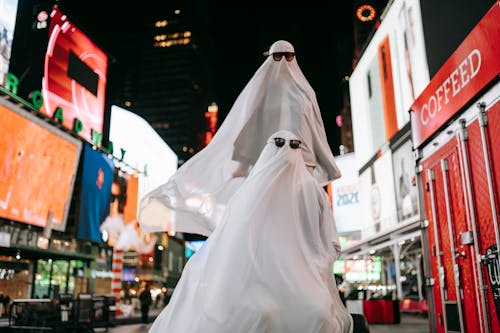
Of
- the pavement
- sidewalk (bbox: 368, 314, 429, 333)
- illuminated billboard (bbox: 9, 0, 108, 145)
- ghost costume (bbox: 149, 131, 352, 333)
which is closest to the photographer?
ghost costume (bbox: 149, 131, 352, 333)

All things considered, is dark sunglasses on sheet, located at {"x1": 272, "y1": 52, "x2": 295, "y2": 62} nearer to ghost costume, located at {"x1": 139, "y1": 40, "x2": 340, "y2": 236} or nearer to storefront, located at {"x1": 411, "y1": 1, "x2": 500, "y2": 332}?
ghost costume, located at {"x1": 139, "y1": 40, "x2": 340, "y2": 236}

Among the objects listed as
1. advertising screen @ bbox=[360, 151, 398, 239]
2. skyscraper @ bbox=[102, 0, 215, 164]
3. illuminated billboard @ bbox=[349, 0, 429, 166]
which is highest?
skyscraper @ bbox=[102, 0, 215, 164]

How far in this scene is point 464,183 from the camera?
4570 mm

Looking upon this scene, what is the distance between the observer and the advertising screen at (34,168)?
63.4 ft

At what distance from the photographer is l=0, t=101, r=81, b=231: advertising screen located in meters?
19.3

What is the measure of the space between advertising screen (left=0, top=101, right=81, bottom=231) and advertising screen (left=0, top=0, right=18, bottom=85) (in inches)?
78.6

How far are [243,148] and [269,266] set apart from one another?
151 cm

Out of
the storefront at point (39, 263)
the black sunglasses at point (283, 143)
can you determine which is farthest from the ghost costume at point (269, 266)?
the storefront at point (39, 263)

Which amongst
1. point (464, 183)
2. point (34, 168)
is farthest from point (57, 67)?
point (464, 183)

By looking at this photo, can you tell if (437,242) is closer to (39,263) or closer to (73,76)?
(73,76)

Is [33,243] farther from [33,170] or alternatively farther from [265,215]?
[265,215]

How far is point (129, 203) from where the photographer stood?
3600 centimetres

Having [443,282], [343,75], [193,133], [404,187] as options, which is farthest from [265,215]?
[193,133]

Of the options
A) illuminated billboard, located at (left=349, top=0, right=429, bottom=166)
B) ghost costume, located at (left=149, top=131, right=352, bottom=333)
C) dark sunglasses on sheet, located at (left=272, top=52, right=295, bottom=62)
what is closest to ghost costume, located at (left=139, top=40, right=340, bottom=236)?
dark sunglasses on sheet, located at (left=272, top=52, right=295, bottom=62)
